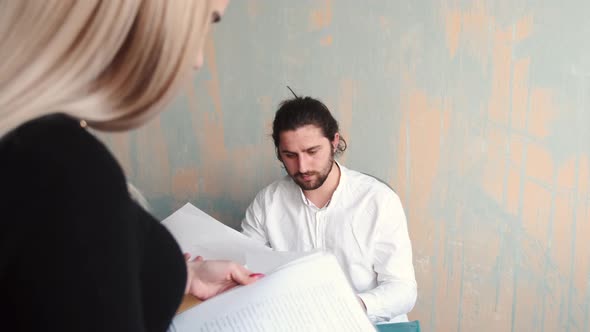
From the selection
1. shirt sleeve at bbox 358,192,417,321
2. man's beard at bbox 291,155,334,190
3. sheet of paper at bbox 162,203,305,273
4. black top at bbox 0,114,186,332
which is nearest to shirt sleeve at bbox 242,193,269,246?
man's beard at bbox 291,155,334,190

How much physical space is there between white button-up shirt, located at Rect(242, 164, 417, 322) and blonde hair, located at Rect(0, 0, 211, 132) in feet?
4.20

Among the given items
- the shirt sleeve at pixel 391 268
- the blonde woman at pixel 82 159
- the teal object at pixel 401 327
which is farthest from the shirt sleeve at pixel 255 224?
the blonde woman at pixel 82 159

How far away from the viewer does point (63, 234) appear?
440 mm

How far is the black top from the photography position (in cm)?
44

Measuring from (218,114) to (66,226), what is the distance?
5.83 feet

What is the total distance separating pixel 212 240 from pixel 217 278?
0.41 m

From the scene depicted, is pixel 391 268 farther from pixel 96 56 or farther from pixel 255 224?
pixel 96 56

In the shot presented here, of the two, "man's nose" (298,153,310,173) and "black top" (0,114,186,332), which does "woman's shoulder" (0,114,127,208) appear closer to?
"black top" (0,114,186,332)

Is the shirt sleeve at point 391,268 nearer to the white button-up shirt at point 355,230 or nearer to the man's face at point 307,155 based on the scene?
the white button-up shirt at point 355,230

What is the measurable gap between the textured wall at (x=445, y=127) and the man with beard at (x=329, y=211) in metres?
Answer: 0.23

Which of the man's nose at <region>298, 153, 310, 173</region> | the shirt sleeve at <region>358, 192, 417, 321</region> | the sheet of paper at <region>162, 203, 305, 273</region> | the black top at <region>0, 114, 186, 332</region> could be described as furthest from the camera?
the man's nose at <region>298, 153, 310, 173</region>

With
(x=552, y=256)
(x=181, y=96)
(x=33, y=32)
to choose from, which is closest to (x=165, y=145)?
(x=181, y=96)

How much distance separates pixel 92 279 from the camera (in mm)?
456

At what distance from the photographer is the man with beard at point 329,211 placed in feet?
5.97
